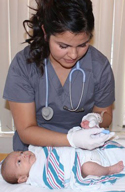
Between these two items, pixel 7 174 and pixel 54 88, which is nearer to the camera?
pixel 7 174

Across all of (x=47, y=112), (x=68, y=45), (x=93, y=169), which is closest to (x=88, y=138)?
(x=93, y=169)

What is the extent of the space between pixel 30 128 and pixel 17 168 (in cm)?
22

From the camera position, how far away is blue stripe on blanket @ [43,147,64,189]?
137 cm

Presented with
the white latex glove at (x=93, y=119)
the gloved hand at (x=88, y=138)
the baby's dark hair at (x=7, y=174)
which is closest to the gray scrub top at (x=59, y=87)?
the white latex glove at (x=93, y=119)

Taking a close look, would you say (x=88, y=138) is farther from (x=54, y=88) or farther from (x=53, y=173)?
(x=54, y=88)

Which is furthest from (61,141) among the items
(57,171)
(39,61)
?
(39,61)

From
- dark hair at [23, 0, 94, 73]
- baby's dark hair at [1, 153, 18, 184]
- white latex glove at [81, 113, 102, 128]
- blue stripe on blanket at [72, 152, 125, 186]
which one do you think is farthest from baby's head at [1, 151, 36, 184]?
dark hair at [23, 0, 94, 73]

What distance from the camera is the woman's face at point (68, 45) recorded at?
1.25 metres

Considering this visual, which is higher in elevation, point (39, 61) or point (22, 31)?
point (22, 31)

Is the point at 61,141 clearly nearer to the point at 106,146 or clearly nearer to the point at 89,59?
the point at 106,146

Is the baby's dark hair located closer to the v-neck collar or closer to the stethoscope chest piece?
the stethoscope chest piece

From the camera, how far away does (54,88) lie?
1.55m

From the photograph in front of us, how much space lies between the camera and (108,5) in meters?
1.94

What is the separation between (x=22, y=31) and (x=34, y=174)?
109 cm
